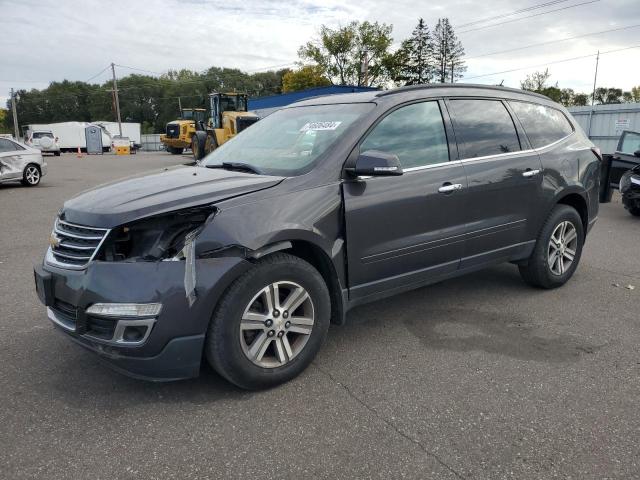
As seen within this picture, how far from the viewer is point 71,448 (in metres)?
2.56

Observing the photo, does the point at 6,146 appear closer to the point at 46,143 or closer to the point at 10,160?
the point at 10,160

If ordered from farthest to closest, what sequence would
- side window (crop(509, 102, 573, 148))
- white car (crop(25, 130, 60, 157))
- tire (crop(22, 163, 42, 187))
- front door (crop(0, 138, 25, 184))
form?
white car (crop(25, 130, 60, 157)), tire (crop(22, 163, 42, 187)), front door (crop(0, 138, 25, 184)), side window (crop(509, 102, 573, 148))

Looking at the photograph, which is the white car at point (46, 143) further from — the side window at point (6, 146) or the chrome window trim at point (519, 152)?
the chrome window trim at point (519, 152)

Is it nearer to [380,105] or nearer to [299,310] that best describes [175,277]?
[299,310]

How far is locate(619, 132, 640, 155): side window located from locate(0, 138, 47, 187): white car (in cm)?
1553

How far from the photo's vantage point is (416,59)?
70.3 meters

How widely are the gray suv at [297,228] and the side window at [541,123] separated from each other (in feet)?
0.09

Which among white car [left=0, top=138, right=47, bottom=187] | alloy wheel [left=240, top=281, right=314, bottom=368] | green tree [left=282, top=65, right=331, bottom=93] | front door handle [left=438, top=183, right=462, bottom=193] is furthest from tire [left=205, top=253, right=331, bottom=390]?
green tree [left=282, top=65, right=331, bottom=93]

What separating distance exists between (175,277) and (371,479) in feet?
4.58

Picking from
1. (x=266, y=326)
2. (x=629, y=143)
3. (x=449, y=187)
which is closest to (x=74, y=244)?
(x=266, y=326)

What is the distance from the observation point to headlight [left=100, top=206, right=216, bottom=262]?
2.82 metres

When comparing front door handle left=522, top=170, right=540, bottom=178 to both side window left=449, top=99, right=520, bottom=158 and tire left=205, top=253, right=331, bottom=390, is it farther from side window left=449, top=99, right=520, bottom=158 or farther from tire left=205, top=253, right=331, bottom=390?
tire left=205, top=253, right=331, bottom=390

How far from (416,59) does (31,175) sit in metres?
63.6

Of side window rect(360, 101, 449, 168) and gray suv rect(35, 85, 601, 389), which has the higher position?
side window rect(360, 101, 449, 168)
